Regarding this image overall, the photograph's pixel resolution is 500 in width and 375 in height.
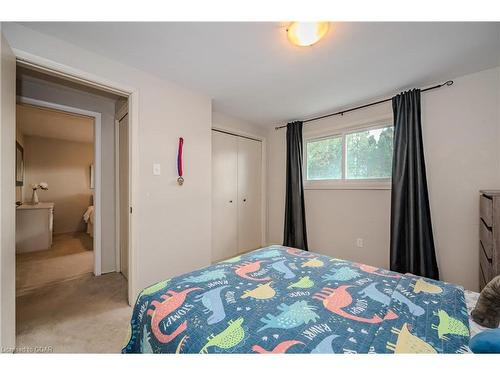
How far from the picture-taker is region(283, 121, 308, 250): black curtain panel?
318cm

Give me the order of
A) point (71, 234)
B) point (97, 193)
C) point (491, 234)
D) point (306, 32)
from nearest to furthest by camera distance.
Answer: point (306, 32) → point (491, 234) → point (97, 193) → point (71, 234)

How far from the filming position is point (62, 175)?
5.07 metres

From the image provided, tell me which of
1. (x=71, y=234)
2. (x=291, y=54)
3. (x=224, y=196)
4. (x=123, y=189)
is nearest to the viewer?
(x=291, y=54)

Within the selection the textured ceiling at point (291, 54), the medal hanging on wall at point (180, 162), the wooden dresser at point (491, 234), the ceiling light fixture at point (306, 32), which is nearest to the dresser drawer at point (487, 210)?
the wooden dresser at point (491, 234)

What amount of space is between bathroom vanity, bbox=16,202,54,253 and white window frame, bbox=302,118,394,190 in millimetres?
4566

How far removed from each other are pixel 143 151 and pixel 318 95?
2.03 meters

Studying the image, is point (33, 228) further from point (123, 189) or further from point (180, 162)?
point (180, 162)

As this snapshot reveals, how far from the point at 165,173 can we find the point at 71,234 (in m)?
4.51

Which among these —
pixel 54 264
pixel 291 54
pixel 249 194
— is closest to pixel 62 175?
pixel 54 264

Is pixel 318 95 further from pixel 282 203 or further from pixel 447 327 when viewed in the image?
pixel 447 327

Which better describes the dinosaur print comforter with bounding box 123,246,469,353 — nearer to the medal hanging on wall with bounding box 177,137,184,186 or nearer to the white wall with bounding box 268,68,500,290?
the medal hanging on wall with bounding box 177,137,184,186

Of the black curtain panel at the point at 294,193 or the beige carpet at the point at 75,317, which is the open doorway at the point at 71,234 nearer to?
the beige carpet at the point at 75,317

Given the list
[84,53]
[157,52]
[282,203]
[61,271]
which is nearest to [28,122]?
[61,271]

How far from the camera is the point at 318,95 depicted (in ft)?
8.02
